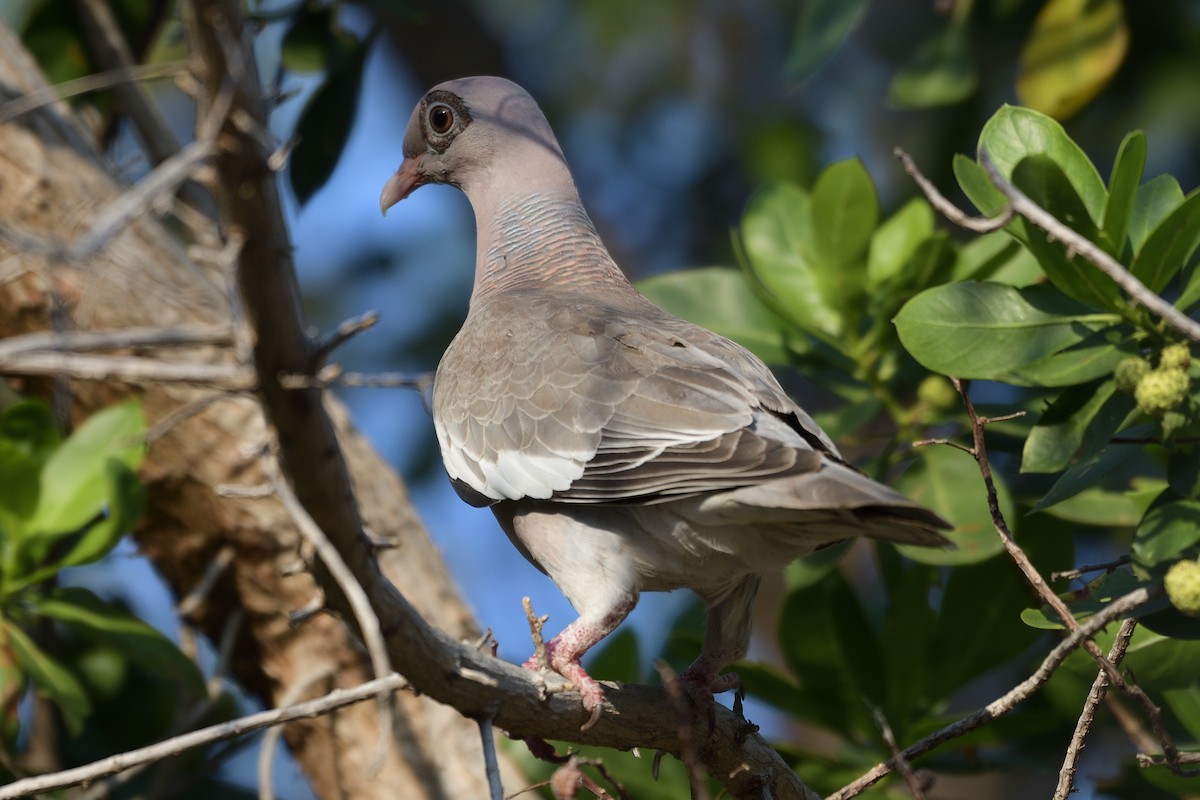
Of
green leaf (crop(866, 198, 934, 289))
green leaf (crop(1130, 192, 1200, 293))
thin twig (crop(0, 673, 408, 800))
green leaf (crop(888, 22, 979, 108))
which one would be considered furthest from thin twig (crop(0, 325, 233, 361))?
green leaf (crop(888, 22, 979, 108))

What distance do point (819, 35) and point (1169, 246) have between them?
4.82ft

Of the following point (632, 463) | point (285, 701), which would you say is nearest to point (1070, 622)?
point (632, 463)

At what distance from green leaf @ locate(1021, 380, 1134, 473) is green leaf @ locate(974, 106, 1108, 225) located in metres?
0.35

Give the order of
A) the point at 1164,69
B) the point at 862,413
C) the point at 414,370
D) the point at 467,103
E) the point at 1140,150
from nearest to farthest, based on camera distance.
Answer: the point at 1140,150
the point at 862,413
the point at 467,103
the point at 1164,69
the point at 414,370

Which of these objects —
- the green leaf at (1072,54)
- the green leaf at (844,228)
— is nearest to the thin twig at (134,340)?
the green leaf at (844,228)

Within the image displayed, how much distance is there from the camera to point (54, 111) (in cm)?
378

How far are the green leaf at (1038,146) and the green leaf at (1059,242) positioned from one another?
0.40 feet

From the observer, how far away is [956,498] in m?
2.95

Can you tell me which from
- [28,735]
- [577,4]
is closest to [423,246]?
[577,4]

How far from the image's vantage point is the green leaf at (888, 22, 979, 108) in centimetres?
360

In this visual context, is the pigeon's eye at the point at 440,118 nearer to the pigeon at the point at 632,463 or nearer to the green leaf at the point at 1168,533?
the pigeon at the point at 632,463

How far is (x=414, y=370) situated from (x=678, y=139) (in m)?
2.10

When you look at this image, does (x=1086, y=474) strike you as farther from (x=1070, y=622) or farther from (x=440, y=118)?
(x=440, y=118)

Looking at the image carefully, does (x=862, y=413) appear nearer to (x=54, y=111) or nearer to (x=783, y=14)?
(x=54, y=111)
